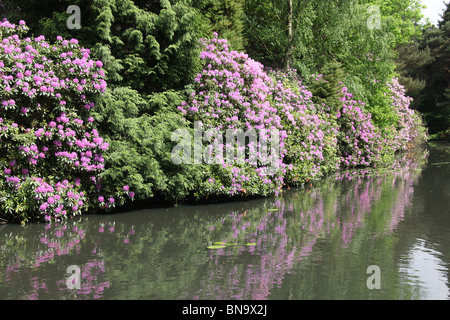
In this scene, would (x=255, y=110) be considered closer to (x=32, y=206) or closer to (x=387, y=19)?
(x=32, y=206)

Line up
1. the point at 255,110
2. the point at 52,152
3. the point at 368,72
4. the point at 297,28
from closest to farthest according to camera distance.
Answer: the point at 52,152
the point at 255,110
the point at 297,28
the point at 368,72

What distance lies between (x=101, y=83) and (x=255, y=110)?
171 inches

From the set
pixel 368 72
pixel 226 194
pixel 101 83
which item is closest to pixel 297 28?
pixel 368 72

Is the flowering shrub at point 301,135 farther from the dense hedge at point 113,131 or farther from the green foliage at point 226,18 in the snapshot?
the green foliage at point 226,18

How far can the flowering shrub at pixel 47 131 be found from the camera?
7.78 metres

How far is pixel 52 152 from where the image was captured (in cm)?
848

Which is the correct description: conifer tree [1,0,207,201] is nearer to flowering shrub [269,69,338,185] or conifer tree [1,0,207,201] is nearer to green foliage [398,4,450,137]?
flowering shrub [269,69,338,185]

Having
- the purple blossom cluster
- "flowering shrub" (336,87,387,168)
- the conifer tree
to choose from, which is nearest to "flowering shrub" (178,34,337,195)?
the purple blossom cluster

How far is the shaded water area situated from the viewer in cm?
483

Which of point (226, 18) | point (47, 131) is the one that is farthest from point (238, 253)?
point (226, 18)

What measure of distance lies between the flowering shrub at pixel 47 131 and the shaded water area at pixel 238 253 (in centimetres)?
47

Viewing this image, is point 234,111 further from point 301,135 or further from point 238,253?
point 238,253

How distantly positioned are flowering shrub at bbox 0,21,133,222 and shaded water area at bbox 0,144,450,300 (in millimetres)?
467

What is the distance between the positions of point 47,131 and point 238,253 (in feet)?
13.9
